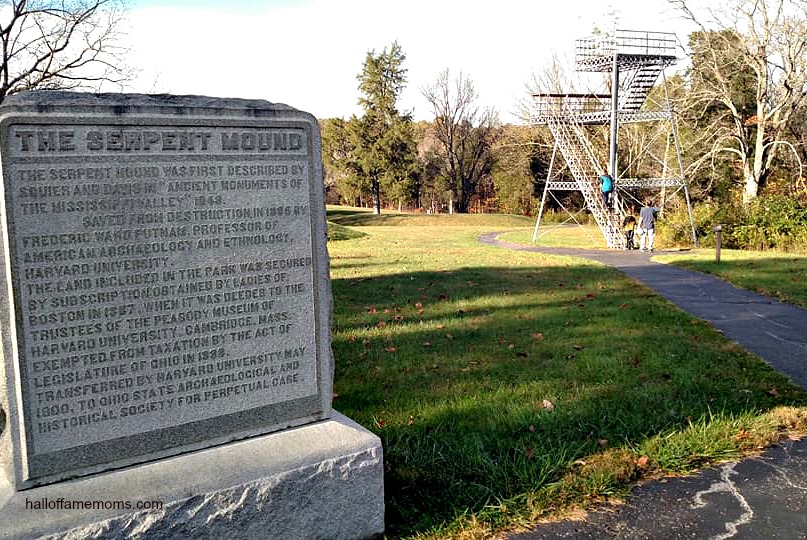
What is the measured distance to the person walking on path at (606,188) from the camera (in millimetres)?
23094

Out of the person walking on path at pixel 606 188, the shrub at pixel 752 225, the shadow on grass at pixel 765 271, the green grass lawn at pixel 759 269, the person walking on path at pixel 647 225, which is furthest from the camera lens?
the person walking on path at pixel 606 188

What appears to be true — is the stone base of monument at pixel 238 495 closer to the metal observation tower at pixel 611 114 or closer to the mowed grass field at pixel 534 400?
the mowed grass field at pixel 534 400

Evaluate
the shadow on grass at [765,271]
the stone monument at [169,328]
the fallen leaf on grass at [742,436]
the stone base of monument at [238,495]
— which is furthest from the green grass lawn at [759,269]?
the stone monument at [169,328]

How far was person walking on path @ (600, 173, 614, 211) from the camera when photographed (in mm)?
23094

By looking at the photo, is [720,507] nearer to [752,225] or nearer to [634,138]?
[752,225]

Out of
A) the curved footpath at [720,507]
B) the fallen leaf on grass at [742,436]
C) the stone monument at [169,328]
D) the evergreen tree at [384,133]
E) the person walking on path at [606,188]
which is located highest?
the evergreen tree at [384,133]

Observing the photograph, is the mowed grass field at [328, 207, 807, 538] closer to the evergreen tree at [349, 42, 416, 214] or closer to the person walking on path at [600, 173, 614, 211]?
the person walking on path at [600, 173, 614, 211]

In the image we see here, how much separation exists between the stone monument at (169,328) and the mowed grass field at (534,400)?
0.68 meters

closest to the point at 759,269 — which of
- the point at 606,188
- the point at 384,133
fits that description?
the point at 606,188

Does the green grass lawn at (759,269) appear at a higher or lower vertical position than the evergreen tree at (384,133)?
lower

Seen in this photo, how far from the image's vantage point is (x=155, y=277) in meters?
3.21

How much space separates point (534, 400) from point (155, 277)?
346cm

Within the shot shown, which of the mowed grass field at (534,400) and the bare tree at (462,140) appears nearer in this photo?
the mowed grass field at (534,400)

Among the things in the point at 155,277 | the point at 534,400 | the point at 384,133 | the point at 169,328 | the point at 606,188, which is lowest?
the point at 534,400
